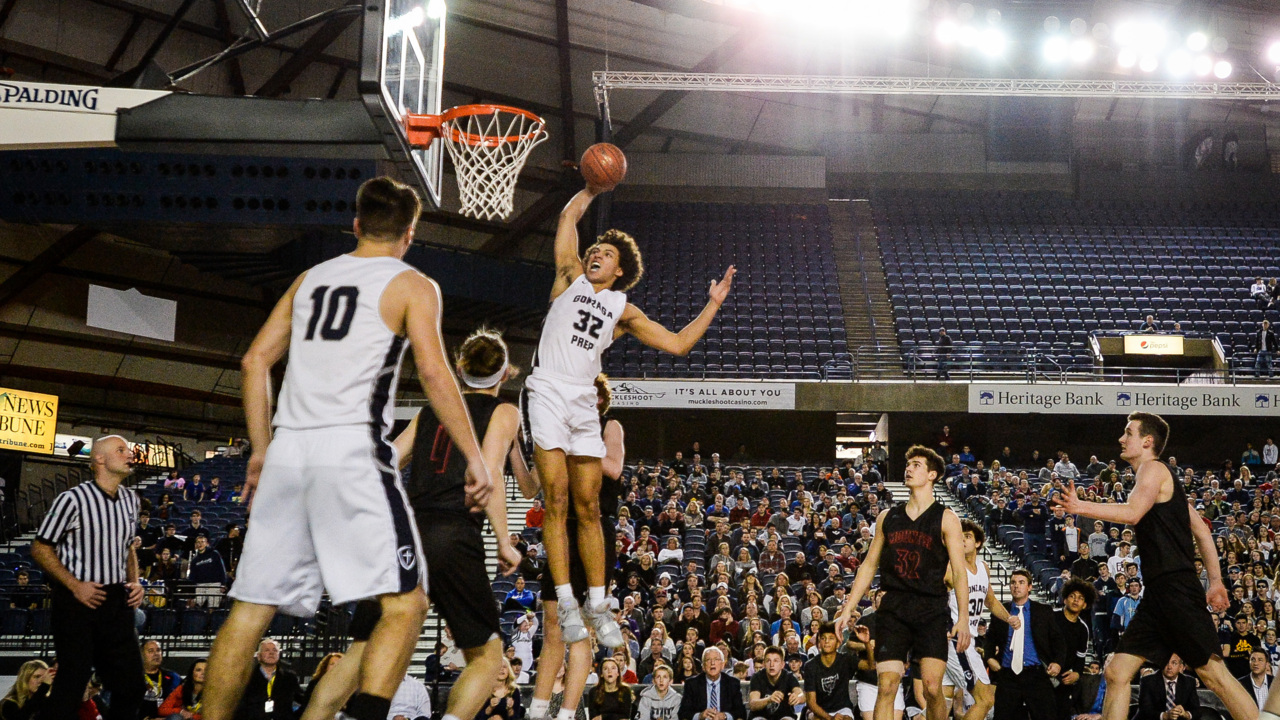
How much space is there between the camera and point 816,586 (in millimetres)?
14953

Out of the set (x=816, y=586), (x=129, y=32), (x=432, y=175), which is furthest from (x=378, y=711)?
(x=129, y=32)

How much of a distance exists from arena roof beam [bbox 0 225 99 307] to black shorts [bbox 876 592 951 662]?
24.3 metres

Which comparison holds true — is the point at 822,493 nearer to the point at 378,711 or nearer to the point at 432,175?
the point at 432,175

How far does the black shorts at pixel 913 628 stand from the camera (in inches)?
282

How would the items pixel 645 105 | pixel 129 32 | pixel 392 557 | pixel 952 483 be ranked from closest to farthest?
pixel 392 557 → pixel 952 483 → pixel 129 32 → pixel 645 105

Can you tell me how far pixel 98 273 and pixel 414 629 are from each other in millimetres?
27310

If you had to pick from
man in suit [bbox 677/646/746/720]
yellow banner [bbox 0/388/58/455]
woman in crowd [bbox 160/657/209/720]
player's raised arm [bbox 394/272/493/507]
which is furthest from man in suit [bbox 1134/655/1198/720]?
yellow banner [bbox 0/388/58/455]

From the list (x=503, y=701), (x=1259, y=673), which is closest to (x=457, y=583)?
(x=503, y=701)

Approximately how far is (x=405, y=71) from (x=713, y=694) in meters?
6.02

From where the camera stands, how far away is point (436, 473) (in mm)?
5125

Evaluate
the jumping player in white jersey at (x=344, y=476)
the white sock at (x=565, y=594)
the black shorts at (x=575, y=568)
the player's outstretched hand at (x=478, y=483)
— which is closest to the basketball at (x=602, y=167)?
the black shorts at (x=575, y=568)

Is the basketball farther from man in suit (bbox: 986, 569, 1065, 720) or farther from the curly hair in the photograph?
man in suit (bbox: 986, 569, 1065, 720)

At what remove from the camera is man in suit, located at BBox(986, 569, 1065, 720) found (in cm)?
1024

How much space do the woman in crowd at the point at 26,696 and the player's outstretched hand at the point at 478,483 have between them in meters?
6.07
